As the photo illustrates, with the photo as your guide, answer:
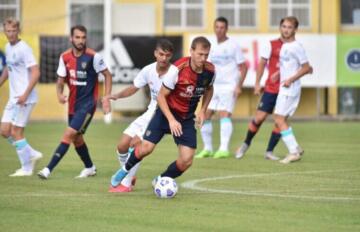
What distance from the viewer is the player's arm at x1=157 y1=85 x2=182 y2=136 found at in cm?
1269

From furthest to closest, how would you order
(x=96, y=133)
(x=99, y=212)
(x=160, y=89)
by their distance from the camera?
(x=96, y=133)
(x=160, y=89)
(x=99, y=212)

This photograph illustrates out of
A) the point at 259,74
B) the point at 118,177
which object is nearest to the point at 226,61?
the point at 259,74

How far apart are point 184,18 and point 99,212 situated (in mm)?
23729

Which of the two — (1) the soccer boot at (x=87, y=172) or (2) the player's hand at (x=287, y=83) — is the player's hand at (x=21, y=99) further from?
(2) the player's hand at (x=287, y=83)

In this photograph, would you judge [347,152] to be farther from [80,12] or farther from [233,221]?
[80,12]

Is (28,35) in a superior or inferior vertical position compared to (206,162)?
superior

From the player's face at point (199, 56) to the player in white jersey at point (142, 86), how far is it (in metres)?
0.28

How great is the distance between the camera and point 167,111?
12.8 m

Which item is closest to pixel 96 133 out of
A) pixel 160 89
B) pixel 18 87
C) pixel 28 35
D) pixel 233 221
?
pixel 28 35

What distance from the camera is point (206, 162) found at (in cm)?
1845

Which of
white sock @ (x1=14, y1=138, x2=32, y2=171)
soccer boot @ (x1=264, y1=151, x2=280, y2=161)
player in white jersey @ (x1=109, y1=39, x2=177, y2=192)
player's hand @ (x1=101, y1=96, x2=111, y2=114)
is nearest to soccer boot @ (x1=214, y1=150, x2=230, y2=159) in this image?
soccer boot @ (x1=264, y1=151, x2=280, y2=161)

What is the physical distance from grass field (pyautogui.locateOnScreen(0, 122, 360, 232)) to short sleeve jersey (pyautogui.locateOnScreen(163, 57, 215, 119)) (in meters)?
0.99

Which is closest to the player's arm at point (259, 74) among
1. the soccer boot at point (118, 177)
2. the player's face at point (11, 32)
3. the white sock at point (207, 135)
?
the white sock at point (207, 135)

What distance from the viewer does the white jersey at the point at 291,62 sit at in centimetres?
1841
